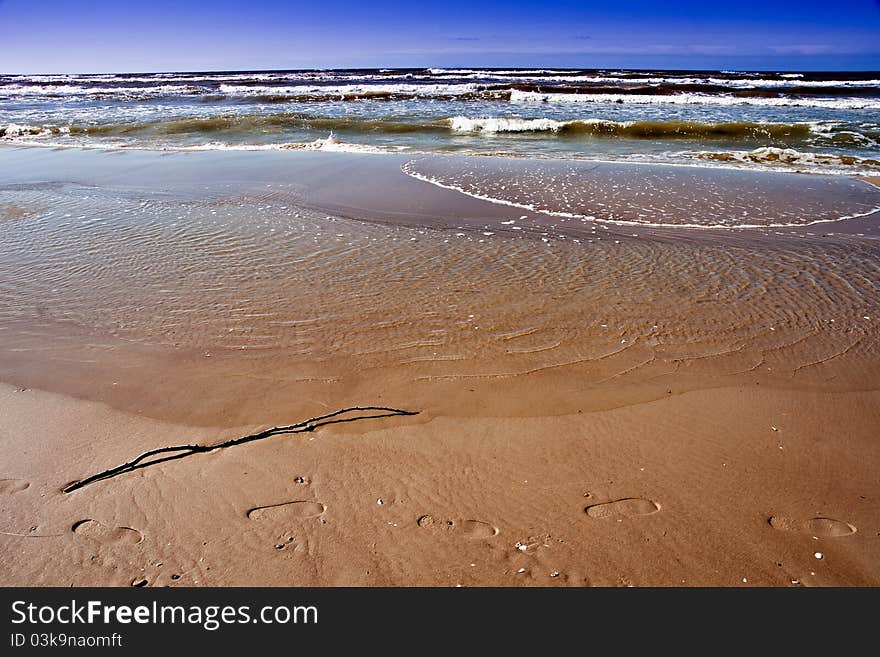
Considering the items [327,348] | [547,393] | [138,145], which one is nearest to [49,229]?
[327,348]

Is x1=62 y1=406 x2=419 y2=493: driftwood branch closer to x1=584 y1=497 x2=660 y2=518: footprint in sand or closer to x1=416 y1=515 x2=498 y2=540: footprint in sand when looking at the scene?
x1=416 y1=515 x2=498 y2=540: footprint in sand

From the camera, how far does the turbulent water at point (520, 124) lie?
47.3 ft

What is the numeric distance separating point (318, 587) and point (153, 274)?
14.2ft

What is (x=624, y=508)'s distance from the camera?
2.69 metres

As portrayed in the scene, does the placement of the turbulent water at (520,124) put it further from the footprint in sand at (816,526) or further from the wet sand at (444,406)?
the footprint in sand at (816,526)

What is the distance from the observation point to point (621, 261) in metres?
5.98

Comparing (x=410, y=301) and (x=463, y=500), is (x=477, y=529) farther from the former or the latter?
(x=410, y=301)

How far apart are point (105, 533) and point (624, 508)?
2436 mm

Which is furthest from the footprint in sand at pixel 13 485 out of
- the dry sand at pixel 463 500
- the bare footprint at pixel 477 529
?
the bare footprint at pixel 477 529

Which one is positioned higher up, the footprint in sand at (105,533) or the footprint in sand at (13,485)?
the footprint in sand at (13,485)

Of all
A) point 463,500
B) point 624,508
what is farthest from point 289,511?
point 624,508

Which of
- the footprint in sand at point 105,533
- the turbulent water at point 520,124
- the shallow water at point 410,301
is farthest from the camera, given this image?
the turbulent water at point 520,124

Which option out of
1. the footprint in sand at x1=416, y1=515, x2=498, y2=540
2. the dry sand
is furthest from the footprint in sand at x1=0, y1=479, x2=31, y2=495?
the footprint in sand at x1=416, y1=515, x2=498, y2=540

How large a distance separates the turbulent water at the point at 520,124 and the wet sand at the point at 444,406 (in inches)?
338
